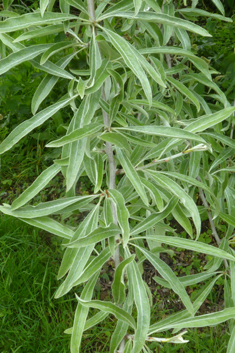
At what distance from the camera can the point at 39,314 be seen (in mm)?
2092

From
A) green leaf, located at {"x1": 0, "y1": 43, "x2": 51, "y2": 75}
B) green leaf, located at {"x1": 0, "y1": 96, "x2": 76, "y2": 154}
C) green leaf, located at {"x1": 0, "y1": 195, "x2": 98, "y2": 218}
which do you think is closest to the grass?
green leaf, located at {"x1": 0, "y1": 195, "x2": 98, "y2": 218}

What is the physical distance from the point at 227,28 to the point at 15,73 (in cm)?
171

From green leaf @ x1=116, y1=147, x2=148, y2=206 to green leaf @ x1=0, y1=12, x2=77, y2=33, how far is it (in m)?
0.34

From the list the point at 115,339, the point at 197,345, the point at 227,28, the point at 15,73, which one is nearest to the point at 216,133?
the point at 115,339

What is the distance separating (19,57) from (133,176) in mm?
378

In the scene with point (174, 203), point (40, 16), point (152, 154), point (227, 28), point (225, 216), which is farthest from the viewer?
point (227, 28)

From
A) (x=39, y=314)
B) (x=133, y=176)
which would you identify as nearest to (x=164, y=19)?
(x=133, y=176)

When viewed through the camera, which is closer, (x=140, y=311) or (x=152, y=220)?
(x=140, y=311)

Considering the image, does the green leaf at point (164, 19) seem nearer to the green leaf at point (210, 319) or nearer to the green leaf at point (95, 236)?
the green leaf at point (95, 236)

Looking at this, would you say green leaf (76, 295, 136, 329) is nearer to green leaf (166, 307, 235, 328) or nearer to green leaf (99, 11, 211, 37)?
green leaf (166, 307, 235, 328)

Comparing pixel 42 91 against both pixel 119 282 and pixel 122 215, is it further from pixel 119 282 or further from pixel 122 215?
pixel 119 282

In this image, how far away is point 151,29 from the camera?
1.22 meters

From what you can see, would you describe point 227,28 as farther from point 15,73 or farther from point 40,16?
point 40,16

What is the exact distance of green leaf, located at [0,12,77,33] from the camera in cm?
86
